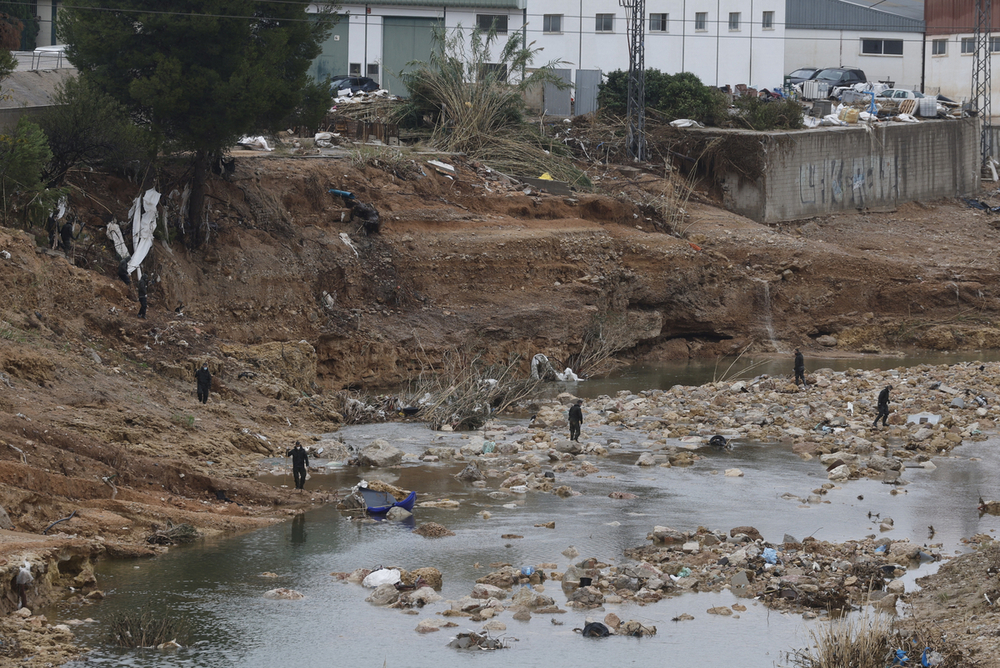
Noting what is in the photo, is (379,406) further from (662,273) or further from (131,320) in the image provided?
(662,273)

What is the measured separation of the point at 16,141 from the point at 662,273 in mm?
16050

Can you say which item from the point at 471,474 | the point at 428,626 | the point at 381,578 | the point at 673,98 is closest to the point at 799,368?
the point at 471,474

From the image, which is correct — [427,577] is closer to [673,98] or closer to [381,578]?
[381,578]

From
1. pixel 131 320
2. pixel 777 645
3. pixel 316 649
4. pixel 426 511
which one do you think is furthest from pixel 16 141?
pixel 777 645

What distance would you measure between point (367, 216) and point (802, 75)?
26.1 m

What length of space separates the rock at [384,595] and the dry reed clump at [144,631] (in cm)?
190

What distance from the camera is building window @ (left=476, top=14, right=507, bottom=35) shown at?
4225cm

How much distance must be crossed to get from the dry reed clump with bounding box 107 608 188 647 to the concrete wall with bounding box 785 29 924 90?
4314 cm

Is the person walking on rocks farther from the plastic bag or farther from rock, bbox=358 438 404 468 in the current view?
the plastic bag

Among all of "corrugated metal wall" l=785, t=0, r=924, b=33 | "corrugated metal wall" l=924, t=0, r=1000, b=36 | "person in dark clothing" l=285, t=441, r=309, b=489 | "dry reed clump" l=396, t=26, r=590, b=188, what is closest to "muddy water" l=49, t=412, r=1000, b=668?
"person in dark clothing" l=285, t=441, r=309, b=489

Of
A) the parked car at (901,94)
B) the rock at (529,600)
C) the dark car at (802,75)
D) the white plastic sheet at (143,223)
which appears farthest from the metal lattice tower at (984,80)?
the rock at (529,600)

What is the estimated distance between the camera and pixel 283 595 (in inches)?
442

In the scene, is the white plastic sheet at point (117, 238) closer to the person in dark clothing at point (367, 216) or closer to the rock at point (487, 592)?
the person in dark clothing at point (367, 216)

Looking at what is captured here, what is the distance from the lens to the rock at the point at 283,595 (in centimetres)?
1118
